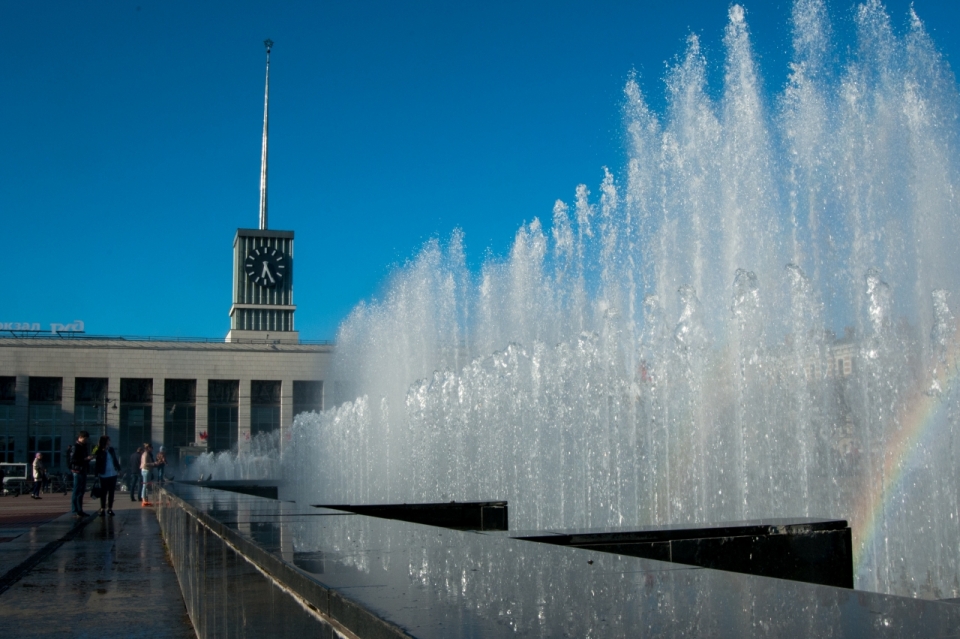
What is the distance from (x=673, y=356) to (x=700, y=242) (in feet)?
22.0

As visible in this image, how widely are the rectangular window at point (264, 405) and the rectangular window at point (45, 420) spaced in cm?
1138

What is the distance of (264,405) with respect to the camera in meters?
60.3

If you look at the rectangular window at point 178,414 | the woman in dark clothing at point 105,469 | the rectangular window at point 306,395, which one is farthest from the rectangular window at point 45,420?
the woman in dark clothing at point 105,469

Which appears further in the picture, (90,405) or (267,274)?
(267,274)

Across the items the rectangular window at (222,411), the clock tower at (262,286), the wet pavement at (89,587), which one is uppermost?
the clock tower at (262,286)

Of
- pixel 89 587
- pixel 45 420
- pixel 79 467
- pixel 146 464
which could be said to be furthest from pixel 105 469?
A: pixel 45 420

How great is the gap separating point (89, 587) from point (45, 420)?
179ft

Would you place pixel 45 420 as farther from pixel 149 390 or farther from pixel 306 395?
pixel 306 395

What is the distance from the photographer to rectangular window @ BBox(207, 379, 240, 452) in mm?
58688

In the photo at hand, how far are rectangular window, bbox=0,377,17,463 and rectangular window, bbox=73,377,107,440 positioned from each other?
3.40 m

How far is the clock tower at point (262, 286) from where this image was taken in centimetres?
6544

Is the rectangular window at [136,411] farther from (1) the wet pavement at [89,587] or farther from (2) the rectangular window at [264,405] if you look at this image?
(1) the wet pavement at [89,587]

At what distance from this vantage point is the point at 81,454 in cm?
1512

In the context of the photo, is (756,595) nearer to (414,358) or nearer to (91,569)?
(91,569)
